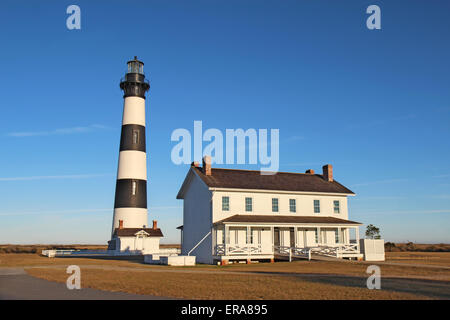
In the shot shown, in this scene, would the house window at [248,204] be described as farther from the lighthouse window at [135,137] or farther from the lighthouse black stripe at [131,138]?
the lighthouse window at [135,137]

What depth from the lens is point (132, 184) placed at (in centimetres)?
4331

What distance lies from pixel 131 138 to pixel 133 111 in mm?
3001

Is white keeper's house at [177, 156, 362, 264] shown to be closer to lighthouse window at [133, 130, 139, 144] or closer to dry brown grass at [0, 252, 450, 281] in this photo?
dry brown grass at [0, 252, 450, 281]

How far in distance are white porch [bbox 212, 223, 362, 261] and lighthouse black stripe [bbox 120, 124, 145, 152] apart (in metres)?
16.5

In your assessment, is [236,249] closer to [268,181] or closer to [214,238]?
[214,238]

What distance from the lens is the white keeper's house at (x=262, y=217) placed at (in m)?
30.8

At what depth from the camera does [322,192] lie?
35.0 meters

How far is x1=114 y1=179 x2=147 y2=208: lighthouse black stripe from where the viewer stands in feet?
142

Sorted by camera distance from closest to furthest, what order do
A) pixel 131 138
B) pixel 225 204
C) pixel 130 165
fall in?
pixel 225 204 < pixel 130 165 < pixel 131 138

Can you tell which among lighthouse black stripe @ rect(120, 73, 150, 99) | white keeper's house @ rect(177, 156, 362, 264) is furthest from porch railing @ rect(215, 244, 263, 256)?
lighthouse black stripe @ rect(120, 73, 150, 99)

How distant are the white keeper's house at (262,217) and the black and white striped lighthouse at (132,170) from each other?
8190 mm

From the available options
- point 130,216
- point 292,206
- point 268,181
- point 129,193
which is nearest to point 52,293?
point 292,206
